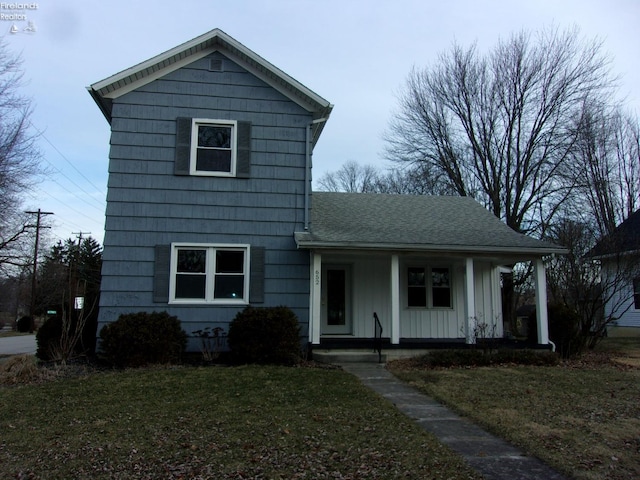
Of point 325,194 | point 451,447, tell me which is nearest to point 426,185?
point 325,194

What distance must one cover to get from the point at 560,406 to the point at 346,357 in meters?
4.53

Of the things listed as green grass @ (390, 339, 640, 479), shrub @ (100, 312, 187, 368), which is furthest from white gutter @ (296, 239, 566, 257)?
shrub @ (100, 312, 187, 368)

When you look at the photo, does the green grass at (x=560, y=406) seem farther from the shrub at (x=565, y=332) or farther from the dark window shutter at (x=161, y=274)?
the dark window shutter at (x=161, y=274)

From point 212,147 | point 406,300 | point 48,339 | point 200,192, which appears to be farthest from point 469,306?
point 48,339

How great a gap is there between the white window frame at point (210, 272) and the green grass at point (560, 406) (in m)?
3.70

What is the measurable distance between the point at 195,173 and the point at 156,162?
886mm

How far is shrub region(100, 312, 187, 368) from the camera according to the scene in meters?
9.45

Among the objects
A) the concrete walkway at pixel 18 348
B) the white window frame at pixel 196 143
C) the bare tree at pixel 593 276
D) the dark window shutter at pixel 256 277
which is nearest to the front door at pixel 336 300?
the dark window shutter at pixel 256 277

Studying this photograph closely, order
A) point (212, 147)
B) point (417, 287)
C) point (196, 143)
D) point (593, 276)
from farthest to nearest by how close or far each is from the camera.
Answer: point (593, 276) < point (417, 287) < point (212, 147) < point (196, 143)

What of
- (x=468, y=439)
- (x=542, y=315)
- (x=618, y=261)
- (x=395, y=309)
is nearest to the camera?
(x=468, y=439)

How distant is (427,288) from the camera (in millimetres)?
13219

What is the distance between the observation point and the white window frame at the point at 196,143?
11188 mm

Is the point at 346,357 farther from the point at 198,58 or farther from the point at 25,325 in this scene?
the point at 25,325

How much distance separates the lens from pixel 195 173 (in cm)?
1115
